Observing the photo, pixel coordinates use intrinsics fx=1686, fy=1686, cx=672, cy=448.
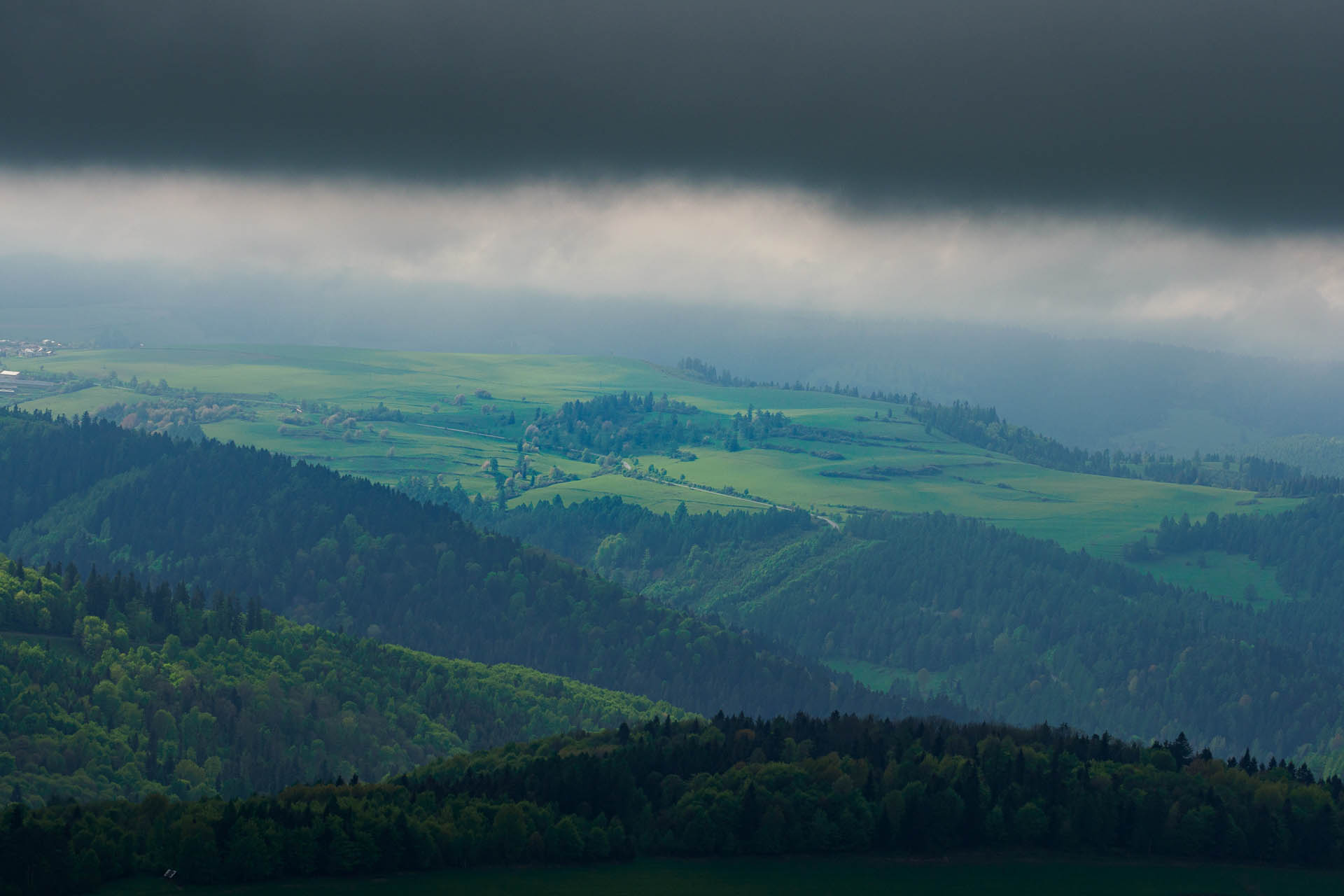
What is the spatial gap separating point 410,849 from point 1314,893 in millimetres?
77232

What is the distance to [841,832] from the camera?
498ft

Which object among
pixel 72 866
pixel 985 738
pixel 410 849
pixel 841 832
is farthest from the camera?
pixel 985 738

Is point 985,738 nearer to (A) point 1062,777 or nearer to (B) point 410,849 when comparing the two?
(A) point 1062,777

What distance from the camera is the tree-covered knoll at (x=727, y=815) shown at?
13375 centimetres

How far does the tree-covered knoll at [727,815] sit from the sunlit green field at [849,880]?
94.6 inches

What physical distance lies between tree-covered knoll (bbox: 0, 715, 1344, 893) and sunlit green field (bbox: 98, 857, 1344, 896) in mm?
2402

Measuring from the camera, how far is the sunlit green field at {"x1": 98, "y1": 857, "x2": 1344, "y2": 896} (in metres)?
137

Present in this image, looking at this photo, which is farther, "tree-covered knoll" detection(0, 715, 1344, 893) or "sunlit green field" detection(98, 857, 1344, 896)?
"sunlit green field" detection(98, 857, 1344, 896)

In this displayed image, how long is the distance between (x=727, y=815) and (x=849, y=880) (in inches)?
523

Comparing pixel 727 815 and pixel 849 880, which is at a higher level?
pixel 727 815

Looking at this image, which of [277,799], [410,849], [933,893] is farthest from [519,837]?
[933,893]

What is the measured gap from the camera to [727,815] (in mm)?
152375

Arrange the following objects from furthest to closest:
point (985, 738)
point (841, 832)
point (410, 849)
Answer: point (985, 738) → point (841, 832) → point (410, 849)

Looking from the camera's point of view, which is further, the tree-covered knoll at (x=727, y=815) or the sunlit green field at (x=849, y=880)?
the sunlit green field at (x=849, y=880)
